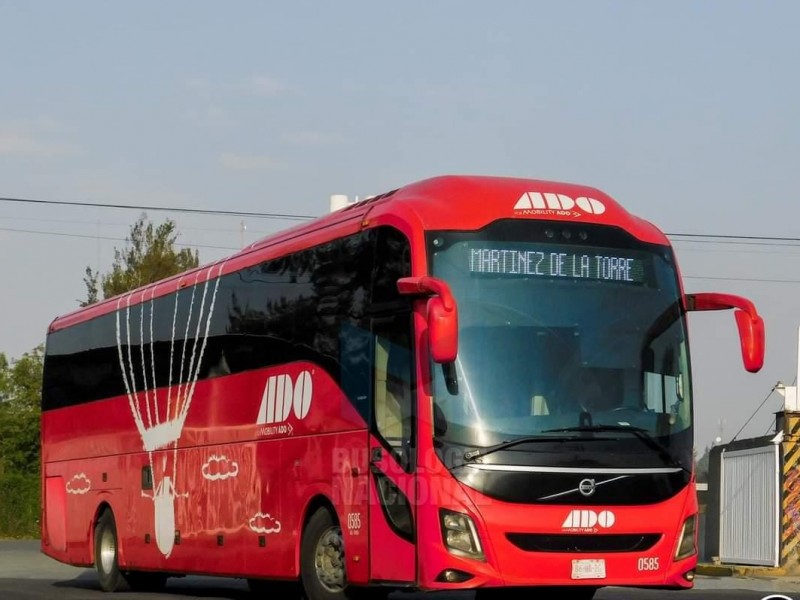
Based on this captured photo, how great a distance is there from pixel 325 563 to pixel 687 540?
11.0 feet

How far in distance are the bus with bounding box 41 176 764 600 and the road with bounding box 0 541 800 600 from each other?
4.02 m

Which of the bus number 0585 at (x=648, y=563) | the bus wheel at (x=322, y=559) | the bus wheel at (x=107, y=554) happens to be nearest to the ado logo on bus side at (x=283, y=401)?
the bus wheel at (x=322, y=559)

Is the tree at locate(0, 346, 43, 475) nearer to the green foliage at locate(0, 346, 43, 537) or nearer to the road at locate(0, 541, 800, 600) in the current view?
the green foliage at locate(0, 346, 43, 537)

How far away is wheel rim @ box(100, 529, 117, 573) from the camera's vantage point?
21031 mm

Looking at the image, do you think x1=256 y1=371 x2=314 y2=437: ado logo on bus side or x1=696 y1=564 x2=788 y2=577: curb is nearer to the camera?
x1=256 y1=371 x2=314 y2=437: ado logo on bus side

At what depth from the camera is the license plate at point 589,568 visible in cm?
1268

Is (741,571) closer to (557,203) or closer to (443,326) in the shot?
(557,203)

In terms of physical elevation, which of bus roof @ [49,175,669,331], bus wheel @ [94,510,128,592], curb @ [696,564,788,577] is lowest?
curb @ [696,564,788,577]

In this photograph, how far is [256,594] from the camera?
20344 millimetres

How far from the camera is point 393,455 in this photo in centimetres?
1312

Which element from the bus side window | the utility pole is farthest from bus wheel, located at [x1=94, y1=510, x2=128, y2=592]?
the utility pole

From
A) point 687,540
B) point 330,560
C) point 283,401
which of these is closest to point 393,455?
point 330,560

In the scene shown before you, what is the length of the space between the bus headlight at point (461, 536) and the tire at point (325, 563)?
5.37ft

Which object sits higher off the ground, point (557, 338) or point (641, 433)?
point (557, 338)
